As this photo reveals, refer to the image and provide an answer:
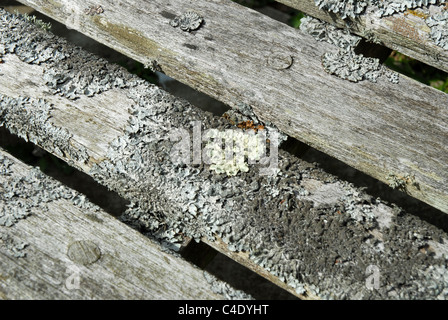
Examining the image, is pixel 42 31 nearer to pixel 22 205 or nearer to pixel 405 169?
pixel 22 205

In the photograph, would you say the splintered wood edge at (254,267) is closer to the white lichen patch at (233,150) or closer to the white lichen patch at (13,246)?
the white lichen patch at (233,150)

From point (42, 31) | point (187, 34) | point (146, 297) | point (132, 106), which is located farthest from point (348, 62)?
point (42, 31)

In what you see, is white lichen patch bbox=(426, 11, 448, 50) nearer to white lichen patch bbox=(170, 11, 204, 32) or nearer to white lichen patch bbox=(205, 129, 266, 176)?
white lichen patch bbox=(205, 129, 266, 176)

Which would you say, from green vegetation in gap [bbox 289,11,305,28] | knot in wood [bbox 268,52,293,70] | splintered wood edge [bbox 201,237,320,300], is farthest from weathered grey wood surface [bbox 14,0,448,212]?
green vegetation in gap [bbox 289,11,305,28]

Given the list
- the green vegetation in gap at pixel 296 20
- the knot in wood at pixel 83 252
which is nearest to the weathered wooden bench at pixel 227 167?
the knot in wood at pixel 83 252
